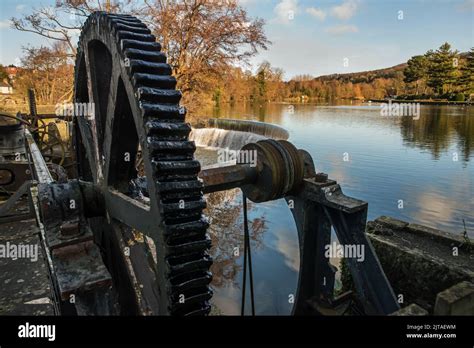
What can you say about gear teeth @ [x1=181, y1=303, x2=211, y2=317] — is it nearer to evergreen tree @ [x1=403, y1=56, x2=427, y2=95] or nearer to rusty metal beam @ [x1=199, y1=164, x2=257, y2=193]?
rusty metal beam @ [x1=199, y1=164, x2=257, y2=193]

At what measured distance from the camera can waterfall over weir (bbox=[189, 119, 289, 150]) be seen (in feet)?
73.5

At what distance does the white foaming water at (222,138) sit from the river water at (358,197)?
1449mm

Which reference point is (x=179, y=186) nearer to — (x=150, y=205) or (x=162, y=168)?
(x=162, y=168)

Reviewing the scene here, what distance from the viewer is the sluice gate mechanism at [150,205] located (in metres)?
2.14

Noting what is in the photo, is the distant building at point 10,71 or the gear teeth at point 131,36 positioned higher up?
the distant building at point 10,71

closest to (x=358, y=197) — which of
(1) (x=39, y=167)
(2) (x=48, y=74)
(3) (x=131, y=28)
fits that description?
(1) (x=39, y=167)

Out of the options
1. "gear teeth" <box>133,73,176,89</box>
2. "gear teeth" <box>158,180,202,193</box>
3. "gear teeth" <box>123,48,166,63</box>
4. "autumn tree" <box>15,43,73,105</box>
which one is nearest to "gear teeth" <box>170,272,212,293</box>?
"gear teeth" <box>158,180,202,193</box>

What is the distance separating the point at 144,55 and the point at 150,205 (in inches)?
41.2

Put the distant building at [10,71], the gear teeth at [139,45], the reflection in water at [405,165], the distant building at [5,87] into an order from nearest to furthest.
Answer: the gear teeth at [139,45] < the reflection in water at [405,165] < the distant building at [5,87] < the distant building at [10,71]

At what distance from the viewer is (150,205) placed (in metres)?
2.22

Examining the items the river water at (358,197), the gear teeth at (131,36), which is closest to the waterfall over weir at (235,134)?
the river water at (358,197)

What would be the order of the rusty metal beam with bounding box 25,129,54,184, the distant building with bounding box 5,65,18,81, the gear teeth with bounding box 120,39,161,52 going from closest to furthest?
the gear teeth with bounding box 120,39,161,52
the rusty metal beam with bounding box 25,129,54,184
the distant building with bounding box 5,65,18,81

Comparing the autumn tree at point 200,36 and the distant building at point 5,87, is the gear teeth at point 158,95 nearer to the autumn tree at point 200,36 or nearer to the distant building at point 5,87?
the autumn tree at point 200,36

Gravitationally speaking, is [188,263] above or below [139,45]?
below
